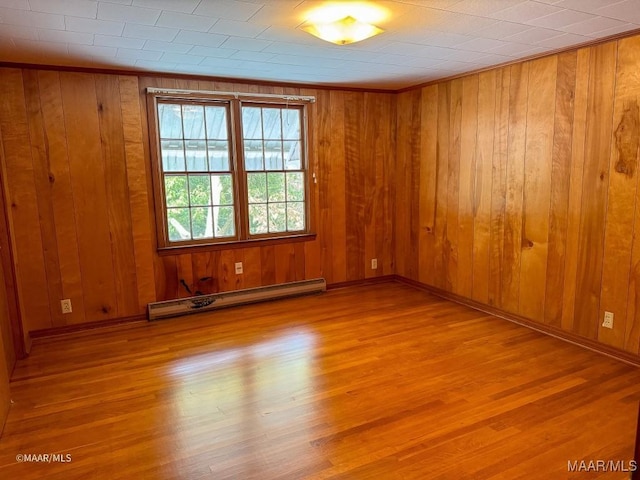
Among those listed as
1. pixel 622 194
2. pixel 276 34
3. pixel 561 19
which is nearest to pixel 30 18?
pixel 276 34

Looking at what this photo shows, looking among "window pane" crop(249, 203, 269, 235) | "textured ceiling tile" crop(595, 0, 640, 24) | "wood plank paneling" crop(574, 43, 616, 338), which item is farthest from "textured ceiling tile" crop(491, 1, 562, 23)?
"window pane" crop(249, 203, 269, 235)

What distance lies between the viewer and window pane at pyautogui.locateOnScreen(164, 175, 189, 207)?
4.28 m

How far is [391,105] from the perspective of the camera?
5.25 metres

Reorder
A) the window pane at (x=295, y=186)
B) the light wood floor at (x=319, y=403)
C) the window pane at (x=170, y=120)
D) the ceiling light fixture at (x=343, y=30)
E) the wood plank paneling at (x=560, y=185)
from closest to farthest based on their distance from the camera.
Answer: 1. the light wood floor at (x=319, y=403)
2. the ceiling light fixture at (x=343, y=30)
3. the wood plank paneling at (x=560, y=185)
4. the window pane at (x=170, y=120)
5. the window pane at (x=295, y=186)

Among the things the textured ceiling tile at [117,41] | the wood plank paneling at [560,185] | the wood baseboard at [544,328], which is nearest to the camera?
the textured ceiling tile at [117,41]

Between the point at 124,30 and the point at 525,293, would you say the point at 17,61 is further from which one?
the point at 525,293

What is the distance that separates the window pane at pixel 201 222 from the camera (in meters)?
4.43

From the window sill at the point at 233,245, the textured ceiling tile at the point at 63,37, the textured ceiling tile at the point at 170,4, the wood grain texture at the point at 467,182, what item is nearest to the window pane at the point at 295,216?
the window sill at the point at 233,245

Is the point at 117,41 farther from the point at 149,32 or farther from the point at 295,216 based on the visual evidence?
the point at 295,216

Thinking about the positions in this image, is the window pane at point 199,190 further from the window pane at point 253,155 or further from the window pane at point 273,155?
the window pane at point 273,155

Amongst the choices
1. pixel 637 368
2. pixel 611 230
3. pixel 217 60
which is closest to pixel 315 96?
pixel 217 60

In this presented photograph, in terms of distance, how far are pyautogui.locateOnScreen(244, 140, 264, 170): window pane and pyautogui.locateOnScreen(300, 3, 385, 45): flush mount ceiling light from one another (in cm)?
191

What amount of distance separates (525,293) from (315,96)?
9.81ft

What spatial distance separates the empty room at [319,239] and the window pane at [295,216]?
1.5 inches
